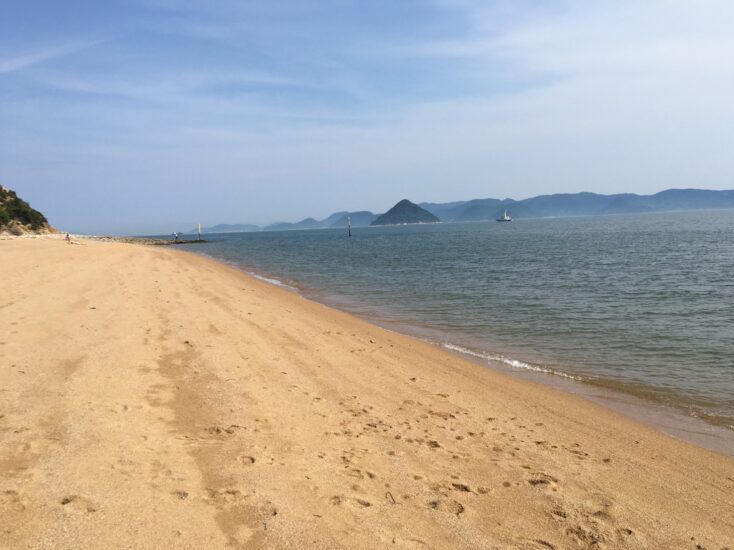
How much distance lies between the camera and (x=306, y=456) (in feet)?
16.2

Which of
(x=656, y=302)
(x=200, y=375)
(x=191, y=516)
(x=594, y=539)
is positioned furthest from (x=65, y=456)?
(x=656, y=302)

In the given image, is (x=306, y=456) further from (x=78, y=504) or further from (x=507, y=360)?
(x=507, y=360)

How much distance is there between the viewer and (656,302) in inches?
704

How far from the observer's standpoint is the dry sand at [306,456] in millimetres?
3684

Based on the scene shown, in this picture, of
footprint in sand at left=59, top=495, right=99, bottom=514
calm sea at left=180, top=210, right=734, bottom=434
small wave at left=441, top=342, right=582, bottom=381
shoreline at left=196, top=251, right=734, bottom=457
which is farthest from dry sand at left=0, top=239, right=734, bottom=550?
calm sea at left=180, top=210, right=734, bottom=434

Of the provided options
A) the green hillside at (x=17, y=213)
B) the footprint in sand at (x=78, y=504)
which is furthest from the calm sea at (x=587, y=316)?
the green hillside at (x=17, y=213)

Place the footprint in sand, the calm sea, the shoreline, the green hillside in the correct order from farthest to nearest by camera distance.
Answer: the green hillside, the calm sea, the shoreline, the footprint in sand

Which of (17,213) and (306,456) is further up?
(17,213)

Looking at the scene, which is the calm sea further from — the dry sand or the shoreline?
the dry sand

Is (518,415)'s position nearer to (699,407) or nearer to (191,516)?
(699,407)

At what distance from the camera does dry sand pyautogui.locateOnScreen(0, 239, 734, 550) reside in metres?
3.68

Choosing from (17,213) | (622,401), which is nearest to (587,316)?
(622,401)

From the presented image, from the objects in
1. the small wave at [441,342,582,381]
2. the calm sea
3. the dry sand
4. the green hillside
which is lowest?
the calm sea

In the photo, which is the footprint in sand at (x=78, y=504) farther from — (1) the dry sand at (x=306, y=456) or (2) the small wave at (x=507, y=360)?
(2) the small wave at (x=507, y=360)
